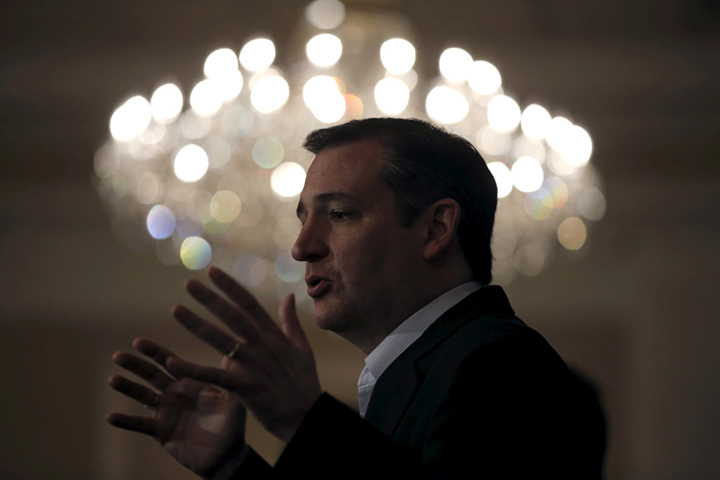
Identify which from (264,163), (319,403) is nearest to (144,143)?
(264,163)

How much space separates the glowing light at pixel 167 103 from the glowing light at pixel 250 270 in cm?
102

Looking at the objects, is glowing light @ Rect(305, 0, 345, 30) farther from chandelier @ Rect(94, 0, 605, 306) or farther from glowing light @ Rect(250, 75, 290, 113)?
glowing light @ Rect(250, 75, 290, 113)

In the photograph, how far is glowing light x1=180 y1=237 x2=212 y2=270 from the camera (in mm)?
4547

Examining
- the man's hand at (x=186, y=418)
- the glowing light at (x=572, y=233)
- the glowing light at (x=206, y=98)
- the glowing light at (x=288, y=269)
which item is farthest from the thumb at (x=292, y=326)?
the glowing light at (x=572, y=233)

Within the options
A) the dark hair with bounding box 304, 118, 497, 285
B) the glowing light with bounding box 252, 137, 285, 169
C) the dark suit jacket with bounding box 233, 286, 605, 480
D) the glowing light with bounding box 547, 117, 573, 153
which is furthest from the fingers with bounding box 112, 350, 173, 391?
the glowing light with bounding box 547, 117, 573, 153

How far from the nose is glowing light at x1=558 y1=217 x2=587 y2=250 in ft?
11.9

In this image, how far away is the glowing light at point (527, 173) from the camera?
13.7ft

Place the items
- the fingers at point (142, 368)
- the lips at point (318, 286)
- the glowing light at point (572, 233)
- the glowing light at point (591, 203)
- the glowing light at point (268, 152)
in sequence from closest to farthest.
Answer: the fingers at point (142, 368)
the lips at point (318, 286)
the glowing light at point (268, 152)
the glowing light at point (591, 203)
the glowing light at point (572, 233)

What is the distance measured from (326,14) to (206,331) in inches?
132

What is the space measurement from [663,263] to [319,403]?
6.98 m

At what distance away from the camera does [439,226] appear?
165 centimetres

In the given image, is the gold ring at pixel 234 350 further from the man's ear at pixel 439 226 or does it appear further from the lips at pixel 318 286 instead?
the man's ear at pixel 439 226

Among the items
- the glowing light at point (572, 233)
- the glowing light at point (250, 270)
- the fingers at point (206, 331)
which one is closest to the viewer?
the fingers at point (206, 331)

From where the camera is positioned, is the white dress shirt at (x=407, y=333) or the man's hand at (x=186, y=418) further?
the white dress shirt at (x=407, y=333)
